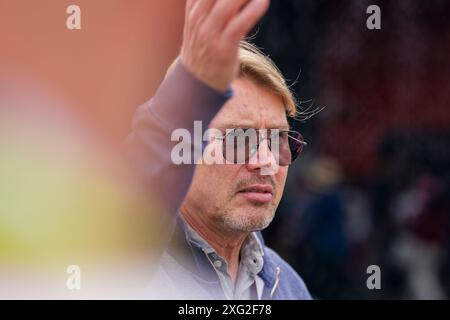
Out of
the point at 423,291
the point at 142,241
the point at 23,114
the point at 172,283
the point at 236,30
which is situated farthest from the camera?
the point at 423,291

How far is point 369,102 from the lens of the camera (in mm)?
6098

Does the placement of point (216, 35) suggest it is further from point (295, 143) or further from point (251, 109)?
point (295, 143)

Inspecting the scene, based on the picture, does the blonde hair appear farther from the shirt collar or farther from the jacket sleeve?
the jacket sleeve

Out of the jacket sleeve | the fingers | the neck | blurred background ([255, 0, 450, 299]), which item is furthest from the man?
blurred background ([255, 0, 450, 299])

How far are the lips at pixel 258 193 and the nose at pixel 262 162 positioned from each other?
0.09ft

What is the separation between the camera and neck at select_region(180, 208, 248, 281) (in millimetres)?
1561

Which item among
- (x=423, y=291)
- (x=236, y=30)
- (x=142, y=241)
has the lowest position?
(x=423, y=291)

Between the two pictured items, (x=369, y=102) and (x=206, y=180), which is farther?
(x=369, y=102)

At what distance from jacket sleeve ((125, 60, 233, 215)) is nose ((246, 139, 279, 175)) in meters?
0.38

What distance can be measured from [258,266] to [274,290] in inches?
2.7

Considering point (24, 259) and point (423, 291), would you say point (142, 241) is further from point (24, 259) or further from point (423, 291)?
point (423, 291)

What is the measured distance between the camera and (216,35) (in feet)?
3.27

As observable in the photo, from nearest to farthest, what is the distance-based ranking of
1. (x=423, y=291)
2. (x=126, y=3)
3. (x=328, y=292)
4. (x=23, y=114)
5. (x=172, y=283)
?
1. (x=172, y=283)
2. (x=23, y=114)
3. (x=126, y=3)
4. (x=328, y=292)
5. (x=423, y=291)
